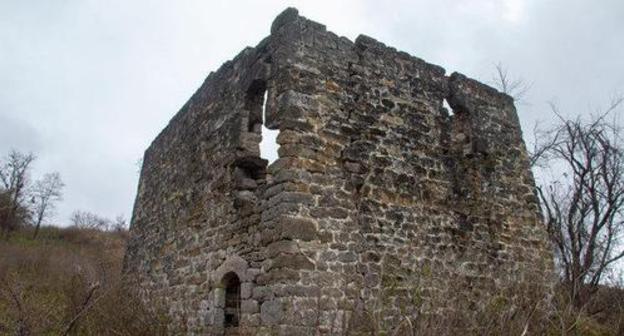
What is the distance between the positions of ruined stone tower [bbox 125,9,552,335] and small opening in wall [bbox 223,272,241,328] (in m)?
0.02

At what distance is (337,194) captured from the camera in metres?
7.41

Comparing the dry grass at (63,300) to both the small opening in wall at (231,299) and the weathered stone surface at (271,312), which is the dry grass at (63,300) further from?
the weathered stone surface at (271,312)

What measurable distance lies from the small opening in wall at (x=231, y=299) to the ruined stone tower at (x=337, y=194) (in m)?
0.02

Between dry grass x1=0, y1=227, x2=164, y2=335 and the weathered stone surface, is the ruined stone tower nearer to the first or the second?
the weathered stone surface

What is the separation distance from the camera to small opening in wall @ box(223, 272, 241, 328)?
7.89m

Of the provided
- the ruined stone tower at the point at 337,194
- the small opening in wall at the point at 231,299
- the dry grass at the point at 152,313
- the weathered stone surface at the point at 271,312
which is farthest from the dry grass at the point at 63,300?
the weathered stone surface at the point at 271,312

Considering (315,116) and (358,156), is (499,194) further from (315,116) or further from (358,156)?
(315,116)

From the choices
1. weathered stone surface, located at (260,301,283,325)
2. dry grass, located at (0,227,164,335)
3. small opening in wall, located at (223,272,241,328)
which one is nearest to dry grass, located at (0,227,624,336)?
dry grass, located at (0,227,164,335)

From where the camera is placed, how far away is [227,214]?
8234mm

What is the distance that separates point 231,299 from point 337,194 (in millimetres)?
2265

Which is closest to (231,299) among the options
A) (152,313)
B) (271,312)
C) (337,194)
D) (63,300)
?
(271,312)

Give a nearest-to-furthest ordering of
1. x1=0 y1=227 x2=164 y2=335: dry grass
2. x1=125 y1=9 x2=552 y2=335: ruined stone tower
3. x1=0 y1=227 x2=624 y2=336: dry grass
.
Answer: x1=0 y1=227 x2=624 y2=336: dry grass < x1=125 y1=9 x2=552 y2=335: ruined stone tower < x1=0 y1=227 x2=164 y2=335: dry grass

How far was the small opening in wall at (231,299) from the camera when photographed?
7.89 meters

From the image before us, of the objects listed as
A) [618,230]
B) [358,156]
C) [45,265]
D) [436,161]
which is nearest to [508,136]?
[436,161]
